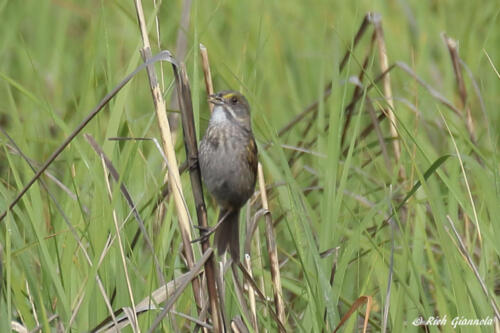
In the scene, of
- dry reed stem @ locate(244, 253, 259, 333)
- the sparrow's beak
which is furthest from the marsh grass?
the sparrow's beak

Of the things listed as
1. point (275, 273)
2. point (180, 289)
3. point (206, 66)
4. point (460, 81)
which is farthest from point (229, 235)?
point (460, 81)

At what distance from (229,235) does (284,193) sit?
1.51 feet

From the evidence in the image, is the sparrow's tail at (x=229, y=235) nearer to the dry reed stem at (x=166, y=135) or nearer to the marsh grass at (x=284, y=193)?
the marsh grass at (x=284, y=193)

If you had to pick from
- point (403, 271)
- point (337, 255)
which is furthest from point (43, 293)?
point (403, 271)

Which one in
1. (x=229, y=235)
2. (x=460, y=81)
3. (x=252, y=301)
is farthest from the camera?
(x=460, y=81)

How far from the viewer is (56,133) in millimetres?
5785

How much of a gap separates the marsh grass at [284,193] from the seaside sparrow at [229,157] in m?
0.10

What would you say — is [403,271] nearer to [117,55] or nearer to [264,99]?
[264,99]

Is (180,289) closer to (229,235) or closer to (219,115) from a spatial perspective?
(229,235)

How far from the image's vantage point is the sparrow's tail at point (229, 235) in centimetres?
313

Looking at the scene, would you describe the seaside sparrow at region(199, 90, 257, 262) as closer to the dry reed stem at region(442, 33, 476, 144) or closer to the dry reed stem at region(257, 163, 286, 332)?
the dry reed stem at region(257, 163, 286, 332)

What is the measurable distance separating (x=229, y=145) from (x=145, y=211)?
1.41 ft

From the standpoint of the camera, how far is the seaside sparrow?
3281 mm

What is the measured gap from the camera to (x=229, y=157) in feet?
11.1
